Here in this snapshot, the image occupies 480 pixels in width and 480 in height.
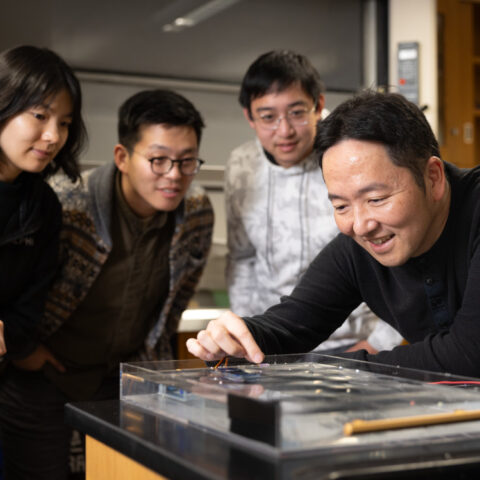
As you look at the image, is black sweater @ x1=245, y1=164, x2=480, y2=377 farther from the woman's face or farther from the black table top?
the woman's face

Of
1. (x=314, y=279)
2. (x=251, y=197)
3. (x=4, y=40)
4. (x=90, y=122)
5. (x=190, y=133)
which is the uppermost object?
(x=4, y=40)

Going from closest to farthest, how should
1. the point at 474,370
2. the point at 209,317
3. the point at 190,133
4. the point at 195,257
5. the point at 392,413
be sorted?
the point at 392,413, the point at 474,370, the point at 190,133, the point at 195,257, the point at 209,317

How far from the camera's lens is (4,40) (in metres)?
2.70

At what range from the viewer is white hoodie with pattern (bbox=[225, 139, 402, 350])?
6.57 ft

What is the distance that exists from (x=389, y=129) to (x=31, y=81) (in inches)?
33.6

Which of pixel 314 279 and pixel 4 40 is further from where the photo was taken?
pixel 4 40

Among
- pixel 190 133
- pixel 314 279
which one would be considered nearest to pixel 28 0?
pixel 190 133

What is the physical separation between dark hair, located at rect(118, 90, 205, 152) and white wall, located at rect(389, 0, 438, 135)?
1423 millimetres

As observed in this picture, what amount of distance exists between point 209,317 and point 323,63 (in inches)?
51.7

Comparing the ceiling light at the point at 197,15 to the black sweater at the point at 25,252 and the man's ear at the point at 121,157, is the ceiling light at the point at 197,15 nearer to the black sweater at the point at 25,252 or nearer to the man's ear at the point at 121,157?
the man's ear at the point at 121,157

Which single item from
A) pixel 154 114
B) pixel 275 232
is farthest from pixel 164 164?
pixel 275 232

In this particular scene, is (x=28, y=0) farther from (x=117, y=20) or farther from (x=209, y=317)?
(x=209, y=317)

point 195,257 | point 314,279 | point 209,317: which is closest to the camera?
point 314,279

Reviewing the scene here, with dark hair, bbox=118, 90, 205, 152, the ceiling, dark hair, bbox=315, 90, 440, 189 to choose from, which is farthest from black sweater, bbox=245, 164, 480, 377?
the ceiling
